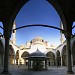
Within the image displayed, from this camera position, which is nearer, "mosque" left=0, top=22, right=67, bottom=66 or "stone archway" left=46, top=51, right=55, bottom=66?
"mosque" left=0, top=22, right=67, bottom=66

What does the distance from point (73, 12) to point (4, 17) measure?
6.02m

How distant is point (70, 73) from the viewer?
19891mm

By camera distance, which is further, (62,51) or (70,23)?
(62,51)

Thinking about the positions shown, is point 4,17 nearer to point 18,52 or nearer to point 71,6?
point 71,6

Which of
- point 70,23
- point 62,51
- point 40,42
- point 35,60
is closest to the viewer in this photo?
point 70,23

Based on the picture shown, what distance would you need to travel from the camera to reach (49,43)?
10994 centimetres

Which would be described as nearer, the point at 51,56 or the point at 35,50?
the point at 35,50

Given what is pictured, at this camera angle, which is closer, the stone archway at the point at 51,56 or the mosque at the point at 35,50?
the mosque at the point at 35,50

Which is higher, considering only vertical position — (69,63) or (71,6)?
(71,6)

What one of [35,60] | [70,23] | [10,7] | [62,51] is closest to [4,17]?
[10,7]

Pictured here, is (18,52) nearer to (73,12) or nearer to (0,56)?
(0,56)

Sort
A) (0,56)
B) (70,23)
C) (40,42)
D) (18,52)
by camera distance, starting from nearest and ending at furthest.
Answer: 1. (70,23)
2. (0,56)
3. (18,52)
4. (40,42)

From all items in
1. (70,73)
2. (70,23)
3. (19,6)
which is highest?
(19,6)

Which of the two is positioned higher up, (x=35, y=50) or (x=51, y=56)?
(x=35, y=50)
